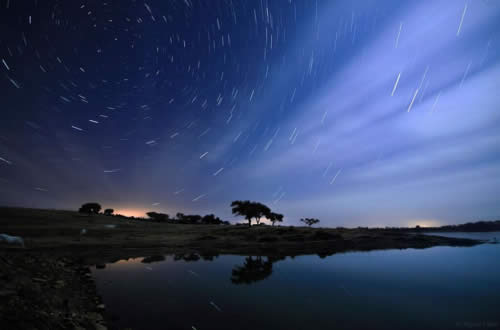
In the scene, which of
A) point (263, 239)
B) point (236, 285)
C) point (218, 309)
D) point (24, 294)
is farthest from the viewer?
point (263, 239)

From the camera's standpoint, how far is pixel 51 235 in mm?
49781

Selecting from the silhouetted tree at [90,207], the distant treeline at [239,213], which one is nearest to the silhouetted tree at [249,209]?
the distant treeline at [239,213]

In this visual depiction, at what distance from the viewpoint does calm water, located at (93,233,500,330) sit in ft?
36.3

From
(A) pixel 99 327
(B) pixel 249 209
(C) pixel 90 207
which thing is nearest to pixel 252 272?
(A) pixel 99 327

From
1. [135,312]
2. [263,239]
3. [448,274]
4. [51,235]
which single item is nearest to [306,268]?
[448,274]

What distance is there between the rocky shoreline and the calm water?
1.18 metres

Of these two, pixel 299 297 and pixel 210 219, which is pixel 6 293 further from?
pixel 210 219

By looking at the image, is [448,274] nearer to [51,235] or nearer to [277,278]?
[277,278]

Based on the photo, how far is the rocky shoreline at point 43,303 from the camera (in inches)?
280

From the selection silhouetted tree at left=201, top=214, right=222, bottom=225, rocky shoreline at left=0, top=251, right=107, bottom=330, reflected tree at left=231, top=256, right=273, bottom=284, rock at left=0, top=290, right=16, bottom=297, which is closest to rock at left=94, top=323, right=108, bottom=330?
rocky shoreline at left=0, top=251, right=107, bottom=330

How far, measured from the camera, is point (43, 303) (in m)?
9.20

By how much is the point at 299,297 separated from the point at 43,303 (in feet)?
43.2

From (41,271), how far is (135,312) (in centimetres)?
795

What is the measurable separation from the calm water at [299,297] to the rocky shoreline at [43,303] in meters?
1.18
